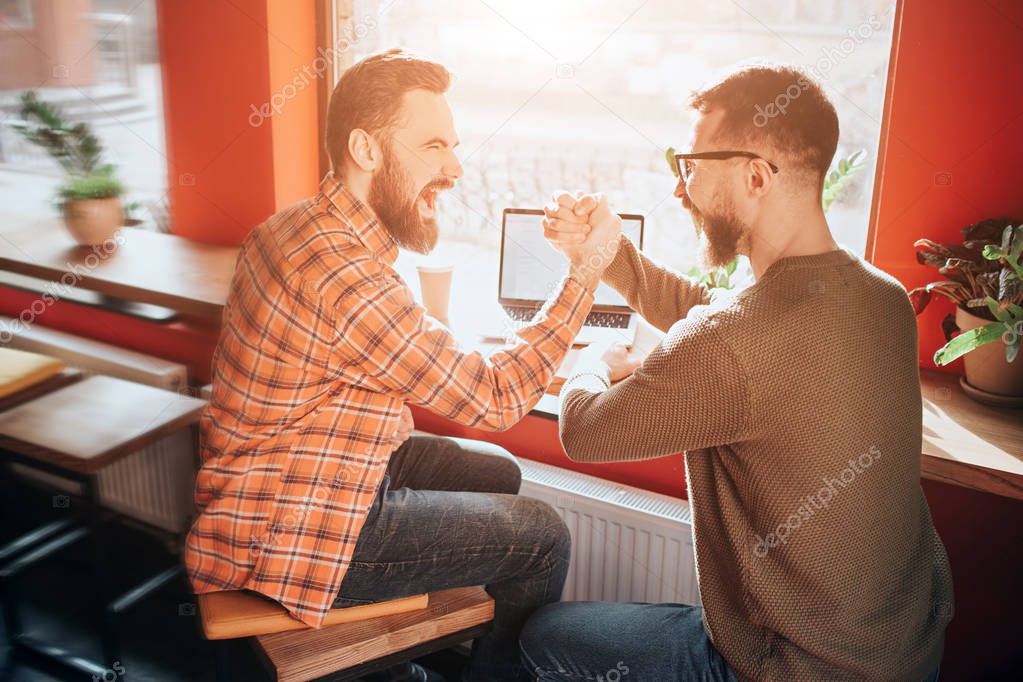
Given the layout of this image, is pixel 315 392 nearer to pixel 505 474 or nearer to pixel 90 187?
pixel 505 474

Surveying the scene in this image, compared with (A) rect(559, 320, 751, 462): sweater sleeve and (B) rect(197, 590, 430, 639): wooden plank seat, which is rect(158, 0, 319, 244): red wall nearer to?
(B) rect(197, 590, 430, 639): wooden plank seat

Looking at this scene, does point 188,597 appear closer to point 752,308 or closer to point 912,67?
point 752,308

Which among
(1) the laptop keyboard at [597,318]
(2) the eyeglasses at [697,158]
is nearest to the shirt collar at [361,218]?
(2) the eyeglasses at [697,158]

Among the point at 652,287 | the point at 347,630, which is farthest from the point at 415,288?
the point at 347,630

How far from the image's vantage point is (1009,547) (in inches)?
66.9

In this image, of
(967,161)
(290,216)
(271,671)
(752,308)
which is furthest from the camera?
(967,161)

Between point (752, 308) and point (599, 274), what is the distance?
1.30ft

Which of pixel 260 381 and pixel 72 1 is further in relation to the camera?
pixel 72 1

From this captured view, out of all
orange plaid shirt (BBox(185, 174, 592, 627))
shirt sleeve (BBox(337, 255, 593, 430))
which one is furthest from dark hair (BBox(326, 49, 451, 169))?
shirt sleeve (BBox(337, 255, 593, 430))

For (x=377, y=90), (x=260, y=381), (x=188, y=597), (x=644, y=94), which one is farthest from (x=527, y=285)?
(x=188, y=597)

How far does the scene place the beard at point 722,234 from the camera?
126 cm

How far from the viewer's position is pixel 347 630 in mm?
1321

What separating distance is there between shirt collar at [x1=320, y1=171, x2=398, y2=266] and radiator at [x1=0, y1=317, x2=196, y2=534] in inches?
47.3

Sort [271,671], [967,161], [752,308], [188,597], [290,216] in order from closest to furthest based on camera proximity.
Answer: [752,308] → [271,671] → [290,216] → [967,161] → [188,597]
